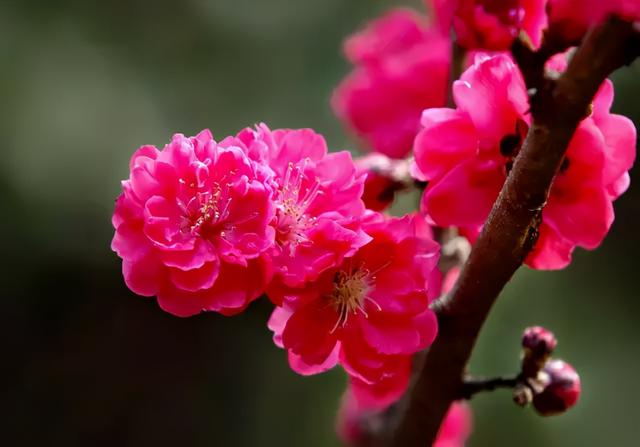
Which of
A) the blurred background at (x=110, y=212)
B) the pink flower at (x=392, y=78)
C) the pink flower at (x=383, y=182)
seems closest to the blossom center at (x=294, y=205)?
the pink flower at (x=383, y=182)

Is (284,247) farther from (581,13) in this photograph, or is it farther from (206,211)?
(581,13)

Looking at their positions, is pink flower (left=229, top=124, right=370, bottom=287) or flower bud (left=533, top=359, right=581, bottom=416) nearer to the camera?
pink flower (left=229, top=124, right=370, bottom=287)

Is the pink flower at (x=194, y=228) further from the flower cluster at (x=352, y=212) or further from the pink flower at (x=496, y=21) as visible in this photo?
the pink flower at (x=496, y=21)

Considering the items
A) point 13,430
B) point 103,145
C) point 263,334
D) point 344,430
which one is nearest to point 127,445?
point 13,430

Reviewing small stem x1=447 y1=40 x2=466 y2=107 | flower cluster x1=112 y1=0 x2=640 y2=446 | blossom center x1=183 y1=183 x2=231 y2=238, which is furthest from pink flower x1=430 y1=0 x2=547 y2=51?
blossom center x1=183 y1=183 x2=231 y2=238

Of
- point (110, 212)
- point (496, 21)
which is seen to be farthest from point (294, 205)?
point (110, 212)

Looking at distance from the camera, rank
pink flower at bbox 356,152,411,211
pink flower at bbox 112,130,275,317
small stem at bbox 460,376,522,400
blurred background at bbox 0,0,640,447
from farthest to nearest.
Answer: blurred background at bbox 0,0,640,447 → pink flower at bbox 356,152,411,211 → small stem at bbox 460,376,522,400 → pink flower at bbox 112,130,275,317

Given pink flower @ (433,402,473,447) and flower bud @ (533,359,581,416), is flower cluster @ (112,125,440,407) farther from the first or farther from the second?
pink flower @ (433,402,473,447)
